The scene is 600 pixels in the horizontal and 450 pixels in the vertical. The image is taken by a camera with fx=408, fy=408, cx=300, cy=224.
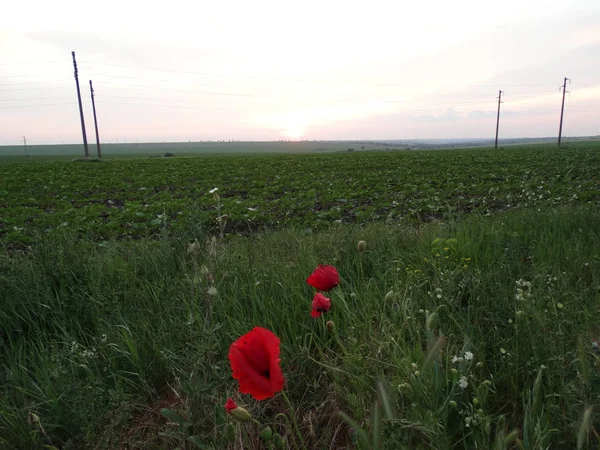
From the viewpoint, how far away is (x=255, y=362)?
115 cm

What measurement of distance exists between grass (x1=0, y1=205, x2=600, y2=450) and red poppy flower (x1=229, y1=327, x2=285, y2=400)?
240mm

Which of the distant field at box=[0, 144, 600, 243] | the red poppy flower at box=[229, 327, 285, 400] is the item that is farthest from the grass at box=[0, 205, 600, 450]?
the distant field at box=[0, 144, 600, 243]

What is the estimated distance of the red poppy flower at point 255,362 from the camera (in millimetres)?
1098

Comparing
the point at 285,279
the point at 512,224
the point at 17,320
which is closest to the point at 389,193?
the point at 512,224

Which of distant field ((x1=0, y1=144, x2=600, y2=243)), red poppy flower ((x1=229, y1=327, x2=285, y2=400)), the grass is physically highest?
red poppy flower ((x1=229, y1=327, x2=285, y2=400))

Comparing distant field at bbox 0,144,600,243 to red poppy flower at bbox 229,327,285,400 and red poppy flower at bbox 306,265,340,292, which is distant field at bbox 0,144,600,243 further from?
red poppy flower at bbox 229,327,285,400

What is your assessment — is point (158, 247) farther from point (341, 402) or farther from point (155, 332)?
point (341, 402)

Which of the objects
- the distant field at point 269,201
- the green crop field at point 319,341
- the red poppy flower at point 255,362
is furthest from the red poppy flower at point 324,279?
the distant field at point 269,201

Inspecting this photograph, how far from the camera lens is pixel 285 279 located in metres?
2.85

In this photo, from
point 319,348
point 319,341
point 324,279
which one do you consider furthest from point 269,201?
point 324,279

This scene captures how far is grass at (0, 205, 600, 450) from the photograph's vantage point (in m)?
1.40

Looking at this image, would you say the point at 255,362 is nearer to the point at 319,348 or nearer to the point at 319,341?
the point at 319,348

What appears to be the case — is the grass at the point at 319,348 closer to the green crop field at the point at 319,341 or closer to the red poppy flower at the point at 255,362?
the green crop field at the point at 319,341

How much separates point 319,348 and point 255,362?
91 centimetres
